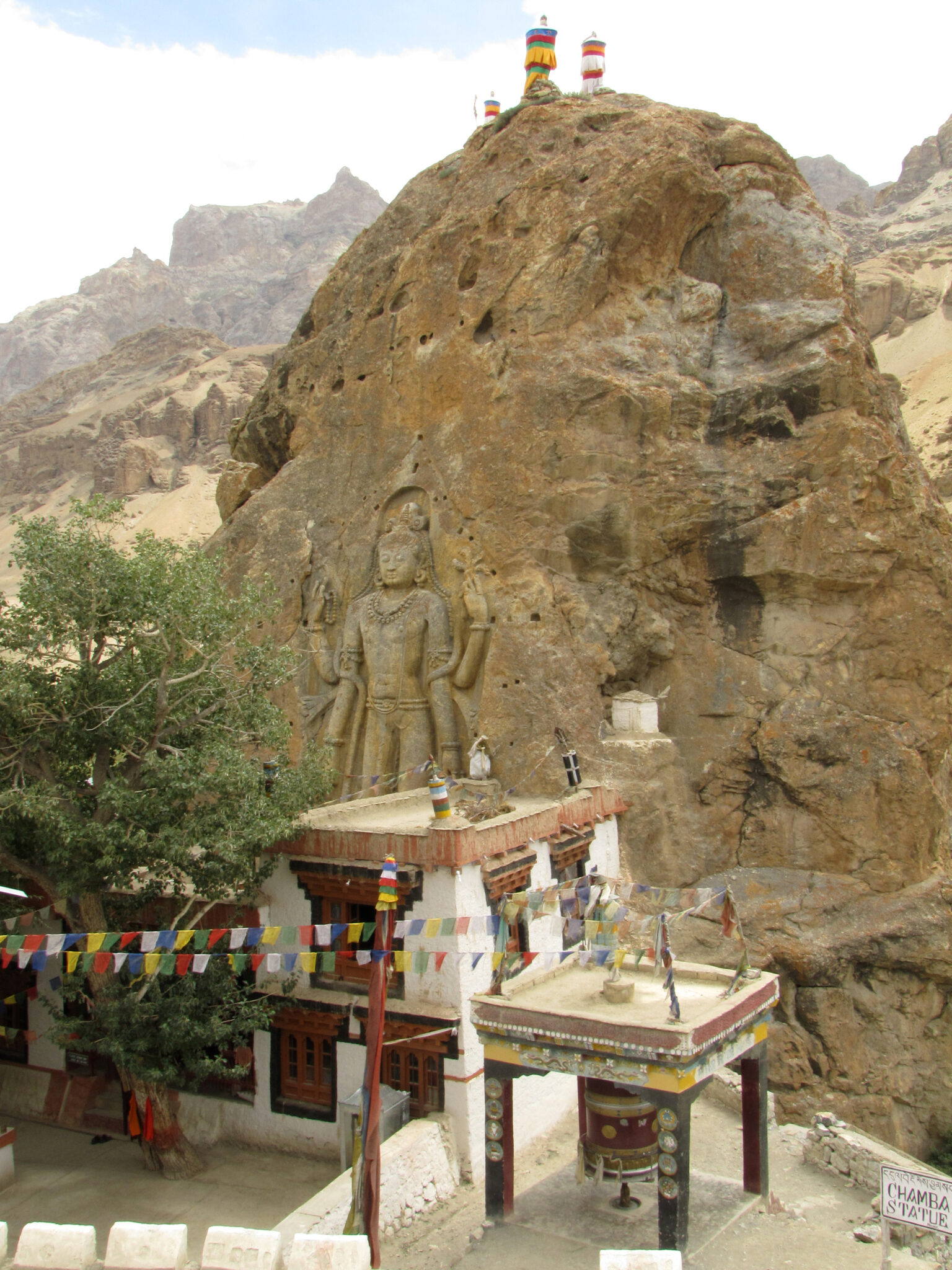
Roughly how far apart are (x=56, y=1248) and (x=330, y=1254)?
2190 millimetres

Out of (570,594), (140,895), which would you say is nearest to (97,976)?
(140,895)

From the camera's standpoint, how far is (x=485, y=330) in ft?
59.6

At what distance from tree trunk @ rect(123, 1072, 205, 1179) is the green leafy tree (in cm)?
2

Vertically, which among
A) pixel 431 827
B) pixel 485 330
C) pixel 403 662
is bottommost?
pixel 431 827

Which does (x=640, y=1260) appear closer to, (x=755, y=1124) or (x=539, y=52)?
(x=755, y=1124)

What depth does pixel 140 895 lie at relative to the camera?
13219 millimetres

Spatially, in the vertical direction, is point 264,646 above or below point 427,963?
above

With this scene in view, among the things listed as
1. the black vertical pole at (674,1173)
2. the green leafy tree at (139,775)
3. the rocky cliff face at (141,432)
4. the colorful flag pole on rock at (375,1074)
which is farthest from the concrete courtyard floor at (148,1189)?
the rocky cliff face at (141,432)

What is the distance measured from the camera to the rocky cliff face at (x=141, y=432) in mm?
66812

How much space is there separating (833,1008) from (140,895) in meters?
9.79

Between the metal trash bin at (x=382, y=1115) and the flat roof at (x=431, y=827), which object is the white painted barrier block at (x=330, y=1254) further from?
the flat roof at (x=431, y=827)

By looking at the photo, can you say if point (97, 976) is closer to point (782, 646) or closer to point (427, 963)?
point (427, 963)

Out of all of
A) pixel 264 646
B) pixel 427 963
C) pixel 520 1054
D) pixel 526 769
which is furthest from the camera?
pixel 526 769

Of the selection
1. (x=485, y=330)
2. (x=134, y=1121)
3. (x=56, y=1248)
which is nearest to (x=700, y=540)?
(x=485, y=330)
